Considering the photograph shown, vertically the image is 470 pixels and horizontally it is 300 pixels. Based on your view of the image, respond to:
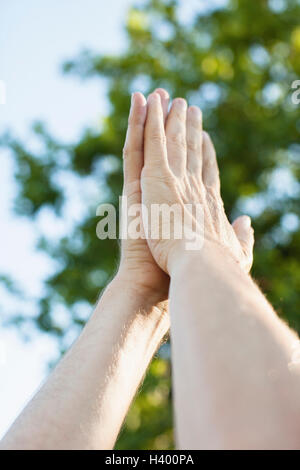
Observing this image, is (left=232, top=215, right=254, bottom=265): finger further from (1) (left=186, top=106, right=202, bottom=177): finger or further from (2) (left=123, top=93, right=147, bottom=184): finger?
(2) (left=123, top=93, right=147, bottom=184): finger

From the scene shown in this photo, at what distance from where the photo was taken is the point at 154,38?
7.88 meters

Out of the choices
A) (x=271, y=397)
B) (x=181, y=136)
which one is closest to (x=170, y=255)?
(x=271, y=397)

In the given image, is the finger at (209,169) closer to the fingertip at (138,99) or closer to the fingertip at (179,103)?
the fingertip at (179,103)

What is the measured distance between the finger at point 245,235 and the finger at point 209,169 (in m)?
0.14

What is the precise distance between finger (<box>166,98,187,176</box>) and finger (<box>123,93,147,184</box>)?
0.10 metres

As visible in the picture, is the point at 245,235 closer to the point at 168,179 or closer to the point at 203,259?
the point at 168,179

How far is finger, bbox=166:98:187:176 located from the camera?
1.67 metres

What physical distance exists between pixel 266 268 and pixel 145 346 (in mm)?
4378

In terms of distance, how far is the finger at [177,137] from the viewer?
1.67 metres

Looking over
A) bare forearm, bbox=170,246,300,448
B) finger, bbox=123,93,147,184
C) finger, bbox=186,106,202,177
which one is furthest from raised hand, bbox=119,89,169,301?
bare forearm, bbox=170,246,300,448

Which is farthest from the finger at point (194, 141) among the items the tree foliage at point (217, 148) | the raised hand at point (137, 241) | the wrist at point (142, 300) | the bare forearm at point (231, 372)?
the tree foliage at point (217, 148)

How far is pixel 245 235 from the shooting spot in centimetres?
171

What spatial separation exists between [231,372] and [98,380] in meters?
0.39
